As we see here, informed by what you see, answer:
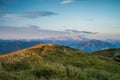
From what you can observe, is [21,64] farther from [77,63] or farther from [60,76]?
[77,63]

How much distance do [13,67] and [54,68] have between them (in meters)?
7.55

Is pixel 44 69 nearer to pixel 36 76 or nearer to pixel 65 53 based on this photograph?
pixel 36 76

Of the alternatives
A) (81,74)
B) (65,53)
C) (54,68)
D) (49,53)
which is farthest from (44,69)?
(65,53)

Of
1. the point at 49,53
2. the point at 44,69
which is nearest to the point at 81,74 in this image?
the point at 44,69

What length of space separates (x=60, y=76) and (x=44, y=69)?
8.97 feet

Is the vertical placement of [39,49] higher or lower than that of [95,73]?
higher

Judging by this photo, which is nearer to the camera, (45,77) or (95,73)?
(45,77)

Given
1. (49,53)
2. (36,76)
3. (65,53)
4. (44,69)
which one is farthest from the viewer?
(65,53)

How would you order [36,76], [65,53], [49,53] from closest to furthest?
[36,76] → [49,53] → [65,53]

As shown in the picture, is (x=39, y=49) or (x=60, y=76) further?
(x=39, y=49)

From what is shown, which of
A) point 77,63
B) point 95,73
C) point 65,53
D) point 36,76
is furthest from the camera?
point 65,53

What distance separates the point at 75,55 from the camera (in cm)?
5388

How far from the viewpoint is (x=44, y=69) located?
31.3 m

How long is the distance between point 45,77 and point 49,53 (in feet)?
65.0
